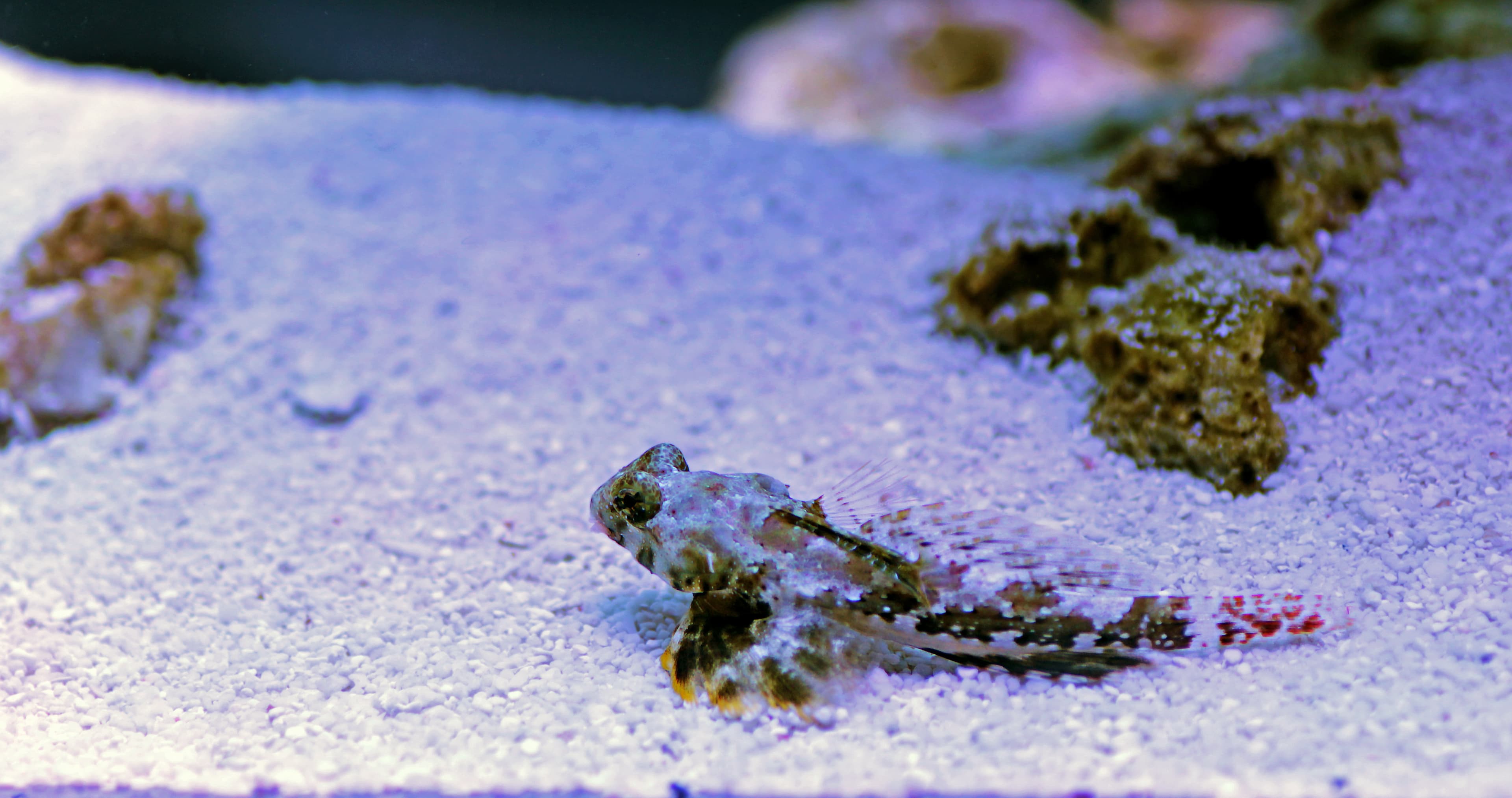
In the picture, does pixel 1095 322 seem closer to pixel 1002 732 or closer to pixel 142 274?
pixel 1002 732

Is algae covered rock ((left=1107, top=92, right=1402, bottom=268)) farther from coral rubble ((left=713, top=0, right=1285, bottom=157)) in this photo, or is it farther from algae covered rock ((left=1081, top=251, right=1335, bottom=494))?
coral rubble ((left=713, top=0, right=1285, bottom=157))

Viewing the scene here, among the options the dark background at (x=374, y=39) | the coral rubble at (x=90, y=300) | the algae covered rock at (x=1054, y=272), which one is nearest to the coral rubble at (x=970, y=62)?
the dark background at (x=374, y=39)

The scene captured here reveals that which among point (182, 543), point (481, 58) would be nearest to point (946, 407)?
point (182, 543)

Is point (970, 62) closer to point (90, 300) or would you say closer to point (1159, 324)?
point (1159, 324)

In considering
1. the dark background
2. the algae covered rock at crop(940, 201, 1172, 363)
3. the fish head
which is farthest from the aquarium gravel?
the dark background

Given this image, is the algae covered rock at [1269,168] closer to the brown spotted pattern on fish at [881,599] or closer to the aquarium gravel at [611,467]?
the aquarium gravel at [611,467]
